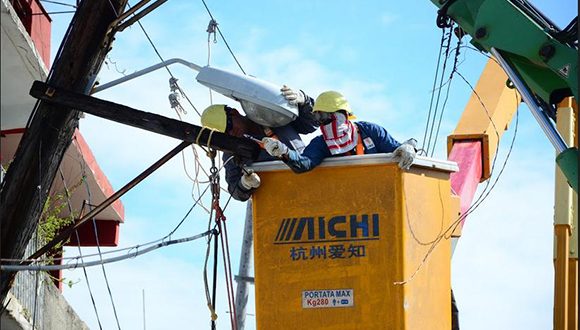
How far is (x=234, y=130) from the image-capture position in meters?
10.2

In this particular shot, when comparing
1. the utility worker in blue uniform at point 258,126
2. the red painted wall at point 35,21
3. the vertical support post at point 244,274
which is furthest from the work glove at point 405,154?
the red painted wall at point 35,21

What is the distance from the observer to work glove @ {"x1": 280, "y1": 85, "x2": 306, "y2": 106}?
10070 millimetres

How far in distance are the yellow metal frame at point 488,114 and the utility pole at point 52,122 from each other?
19.9 ft

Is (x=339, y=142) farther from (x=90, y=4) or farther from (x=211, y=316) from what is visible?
(x=90, y=4)

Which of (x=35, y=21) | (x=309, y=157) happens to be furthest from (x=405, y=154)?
(x=35, y=21)

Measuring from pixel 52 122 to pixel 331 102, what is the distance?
2963mm

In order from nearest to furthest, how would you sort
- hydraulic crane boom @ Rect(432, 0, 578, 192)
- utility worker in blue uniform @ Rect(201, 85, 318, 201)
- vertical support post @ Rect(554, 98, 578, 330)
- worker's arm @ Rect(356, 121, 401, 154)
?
worker's arm @ Rect(356, 121, 401, 154), utility worker in blue uniform @ Rect(201, 85, 318, 201), hydraulic crane boom @ Rect(432, 0, 578, 192), vertical support post @ Rect(554, 98, 578, 330)

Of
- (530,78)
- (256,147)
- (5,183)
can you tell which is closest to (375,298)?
(256,147)

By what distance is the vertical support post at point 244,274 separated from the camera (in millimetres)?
11109

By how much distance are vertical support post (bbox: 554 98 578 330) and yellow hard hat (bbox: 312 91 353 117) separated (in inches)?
164

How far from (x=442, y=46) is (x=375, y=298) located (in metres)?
4.34

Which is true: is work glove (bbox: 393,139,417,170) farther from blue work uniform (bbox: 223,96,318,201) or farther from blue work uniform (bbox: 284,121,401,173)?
blue work uniform (bbox: 223,96,318,201)

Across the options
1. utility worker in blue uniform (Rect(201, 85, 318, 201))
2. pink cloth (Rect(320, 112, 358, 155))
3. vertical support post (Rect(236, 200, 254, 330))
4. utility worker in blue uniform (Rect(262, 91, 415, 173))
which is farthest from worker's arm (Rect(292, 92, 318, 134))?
vertical support post (Rect(236, 200, 254, 330))

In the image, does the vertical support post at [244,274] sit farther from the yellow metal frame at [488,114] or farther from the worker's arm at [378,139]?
the yellow metal frame at [488,114]
